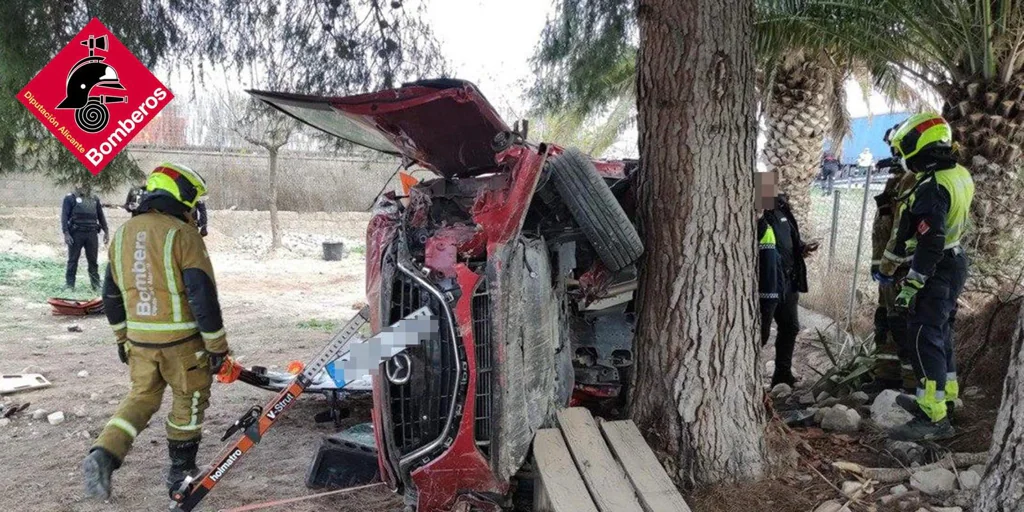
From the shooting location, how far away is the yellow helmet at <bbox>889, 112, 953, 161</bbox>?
3469 millimetres

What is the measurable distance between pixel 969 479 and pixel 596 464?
1.52m

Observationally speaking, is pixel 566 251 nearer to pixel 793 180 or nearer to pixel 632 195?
pixel 632 195

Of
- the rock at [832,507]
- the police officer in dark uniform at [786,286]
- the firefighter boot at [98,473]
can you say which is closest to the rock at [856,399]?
the police officer in dark uniform at [786,286]

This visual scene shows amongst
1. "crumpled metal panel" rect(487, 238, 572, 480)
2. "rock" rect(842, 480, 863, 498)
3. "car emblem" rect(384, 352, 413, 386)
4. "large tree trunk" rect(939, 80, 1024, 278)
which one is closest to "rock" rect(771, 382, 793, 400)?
"rock" rect(842, 480, 863, 498)

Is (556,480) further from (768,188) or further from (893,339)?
(893,339)

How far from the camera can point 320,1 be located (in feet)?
15.7

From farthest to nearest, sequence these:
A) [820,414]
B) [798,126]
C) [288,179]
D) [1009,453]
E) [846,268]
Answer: [288,179] → [798,126] → [846,268] → [820,414] → [1009,453]

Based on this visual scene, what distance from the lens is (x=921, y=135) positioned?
3.50m

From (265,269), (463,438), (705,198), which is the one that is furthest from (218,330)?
(265,269)

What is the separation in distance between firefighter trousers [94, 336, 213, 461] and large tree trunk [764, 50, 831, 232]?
7.32 meters

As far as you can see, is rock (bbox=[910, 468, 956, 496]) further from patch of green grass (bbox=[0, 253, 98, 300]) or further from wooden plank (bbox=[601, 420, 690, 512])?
patch of green grass (bbox=[0, 253, 98, 300])

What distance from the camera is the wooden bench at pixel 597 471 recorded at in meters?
2.47

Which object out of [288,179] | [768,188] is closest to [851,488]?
[768,188]

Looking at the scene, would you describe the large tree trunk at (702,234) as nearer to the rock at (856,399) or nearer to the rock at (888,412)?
the rock at (888,412)
